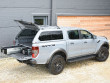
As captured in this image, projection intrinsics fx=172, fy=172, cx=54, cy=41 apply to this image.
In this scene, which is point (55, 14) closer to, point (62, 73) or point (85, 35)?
point (85, 35)

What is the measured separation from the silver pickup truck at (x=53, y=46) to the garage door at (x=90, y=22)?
3611mm

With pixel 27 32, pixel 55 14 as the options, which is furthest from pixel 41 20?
pixel 27 32

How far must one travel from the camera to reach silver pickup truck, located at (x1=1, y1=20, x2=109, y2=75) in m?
6.59

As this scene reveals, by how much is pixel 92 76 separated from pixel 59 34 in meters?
2.22

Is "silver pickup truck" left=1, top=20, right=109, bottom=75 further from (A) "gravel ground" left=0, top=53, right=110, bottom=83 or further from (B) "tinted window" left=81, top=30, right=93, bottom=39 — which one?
(A) "gravel ground" left=0, top=53, right=110, bottom=83

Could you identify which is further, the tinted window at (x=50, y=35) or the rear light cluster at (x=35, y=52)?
the tinted window at (x=50, y=35)

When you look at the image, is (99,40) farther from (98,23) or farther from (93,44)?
(98,23)

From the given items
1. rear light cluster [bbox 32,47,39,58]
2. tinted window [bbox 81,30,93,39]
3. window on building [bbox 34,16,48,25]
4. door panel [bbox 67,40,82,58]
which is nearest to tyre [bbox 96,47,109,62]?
tinted window [bbox 81,30,93,39]

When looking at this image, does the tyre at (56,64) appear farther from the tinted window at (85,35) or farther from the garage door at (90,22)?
the garage door at (90,22)

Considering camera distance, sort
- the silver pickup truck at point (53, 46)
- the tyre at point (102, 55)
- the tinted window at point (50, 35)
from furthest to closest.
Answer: the tyre at point (102, 55) → the tinted window at point (50, 35) → the silver pickup truck at point (53, 46)

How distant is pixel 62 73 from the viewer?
7367mm

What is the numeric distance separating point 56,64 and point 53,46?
2.56 feet

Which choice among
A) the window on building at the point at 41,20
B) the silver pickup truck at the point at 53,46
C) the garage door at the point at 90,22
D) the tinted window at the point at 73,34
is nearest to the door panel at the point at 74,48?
the silver pickup truck at the point at 53,46

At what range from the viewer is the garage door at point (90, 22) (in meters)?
12.1
